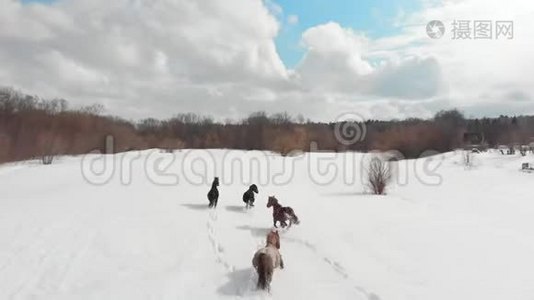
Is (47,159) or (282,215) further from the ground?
(47,159)

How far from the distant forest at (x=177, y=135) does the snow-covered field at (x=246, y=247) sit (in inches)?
1381

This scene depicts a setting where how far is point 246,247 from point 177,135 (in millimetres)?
103582

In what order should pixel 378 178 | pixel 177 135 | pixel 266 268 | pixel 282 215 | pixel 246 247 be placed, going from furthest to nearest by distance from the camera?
pixel 177 135 < pixel 378 178 < pixel 282 215 < pixel 246 247 < pixel 266 268

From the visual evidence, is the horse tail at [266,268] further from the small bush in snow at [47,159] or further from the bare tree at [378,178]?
the small bush in snow at [47,159]

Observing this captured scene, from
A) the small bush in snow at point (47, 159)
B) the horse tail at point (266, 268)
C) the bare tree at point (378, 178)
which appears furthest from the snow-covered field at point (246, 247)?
the small bush in snow at point (47, 159)

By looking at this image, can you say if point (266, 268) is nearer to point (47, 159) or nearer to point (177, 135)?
point (47, 159)

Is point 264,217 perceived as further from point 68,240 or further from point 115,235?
point 68,240

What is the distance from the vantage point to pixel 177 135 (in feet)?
370

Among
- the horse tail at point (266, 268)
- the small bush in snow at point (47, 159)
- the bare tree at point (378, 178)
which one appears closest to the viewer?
the horse tail at point (266, 268)

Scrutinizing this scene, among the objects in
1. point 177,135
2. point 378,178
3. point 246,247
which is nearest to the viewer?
point 246,247

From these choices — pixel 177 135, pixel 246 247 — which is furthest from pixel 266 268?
pixel 177 135

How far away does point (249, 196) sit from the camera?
17.6m

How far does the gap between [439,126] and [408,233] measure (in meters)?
80.7

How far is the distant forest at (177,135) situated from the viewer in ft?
176
